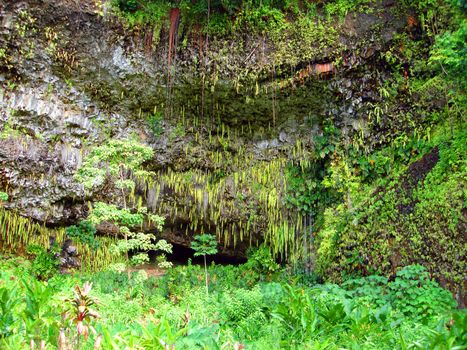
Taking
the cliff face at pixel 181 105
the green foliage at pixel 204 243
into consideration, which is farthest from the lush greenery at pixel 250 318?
the cliff face at pixel 181 105

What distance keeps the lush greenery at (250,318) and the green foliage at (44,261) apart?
2.12 metres

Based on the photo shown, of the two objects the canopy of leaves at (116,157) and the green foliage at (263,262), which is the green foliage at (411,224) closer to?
the green foliage at (263,262)

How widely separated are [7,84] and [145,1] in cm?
377

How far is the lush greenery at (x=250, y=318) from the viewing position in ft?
11.4

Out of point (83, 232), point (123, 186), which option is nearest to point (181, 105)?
point (83, 232)

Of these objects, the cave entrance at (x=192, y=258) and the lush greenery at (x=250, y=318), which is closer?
the lush greenery at (x=250, y=318)

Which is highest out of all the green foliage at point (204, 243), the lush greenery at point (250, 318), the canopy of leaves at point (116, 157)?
the canopy of leaves at point (116, 157)

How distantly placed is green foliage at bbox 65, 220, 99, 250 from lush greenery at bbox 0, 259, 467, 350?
220cm

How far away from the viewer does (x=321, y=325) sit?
4770mm

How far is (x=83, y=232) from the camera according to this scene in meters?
9.39

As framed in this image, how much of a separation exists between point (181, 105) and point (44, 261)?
15.8ft

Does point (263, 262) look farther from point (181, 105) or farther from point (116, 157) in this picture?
point (116, 157)

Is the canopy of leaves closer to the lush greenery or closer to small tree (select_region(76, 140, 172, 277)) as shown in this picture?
small tree (select_region(76, 140, 172, 277))

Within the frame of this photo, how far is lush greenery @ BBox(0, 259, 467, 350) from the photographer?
347 centimetres
